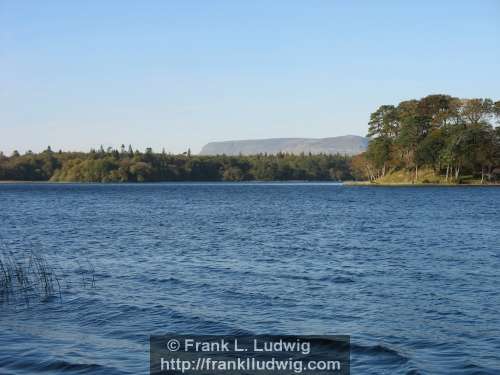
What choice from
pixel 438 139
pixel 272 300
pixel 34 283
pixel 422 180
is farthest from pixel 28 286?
pixel 422 180

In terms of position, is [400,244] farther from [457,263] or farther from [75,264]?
[75,264]

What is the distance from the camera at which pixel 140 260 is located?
122 feet

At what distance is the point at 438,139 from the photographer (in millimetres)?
161250

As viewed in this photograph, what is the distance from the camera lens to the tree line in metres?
158

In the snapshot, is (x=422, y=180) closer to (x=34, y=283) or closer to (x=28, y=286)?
(x=34, y=283)

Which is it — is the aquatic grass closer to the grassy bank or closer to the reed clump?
the reed clump

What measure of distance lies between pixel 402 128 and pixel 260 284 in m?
155

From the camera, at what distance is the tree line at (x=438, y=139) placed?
158 metres

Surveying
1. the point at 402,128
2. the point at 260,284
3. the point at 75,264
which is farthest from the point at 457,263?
the point at 402,128

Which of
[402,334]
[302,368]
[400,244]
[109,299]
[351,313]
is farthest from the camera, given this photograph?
[400,244]

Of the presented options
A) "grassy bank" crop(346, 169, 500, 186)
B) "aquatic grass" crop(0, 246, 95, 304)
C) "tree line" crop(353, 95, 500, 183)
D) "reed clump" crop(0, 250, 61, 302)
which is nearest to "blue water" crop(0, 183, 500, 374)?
"aquatic grass" crop(0, 246, 95, 304)

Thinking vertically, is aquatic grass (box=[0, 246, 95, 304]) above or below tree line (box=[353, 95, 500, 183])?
below

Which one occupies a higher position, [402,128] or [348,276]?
[402,128]

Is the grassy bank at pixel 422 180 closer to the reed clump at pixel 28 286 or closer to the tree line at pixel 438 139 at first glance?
the tree line at pixel 438 139
